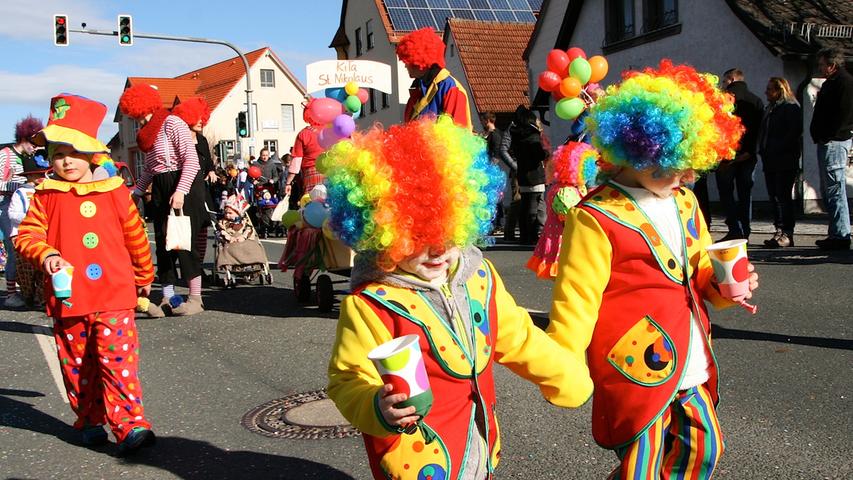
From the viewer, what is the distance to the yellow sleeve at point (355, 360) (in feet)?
7.11

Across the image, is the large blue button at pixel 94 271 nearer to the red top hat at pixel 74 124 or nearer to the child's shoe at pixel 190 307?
the red top hat at pixel 74 124

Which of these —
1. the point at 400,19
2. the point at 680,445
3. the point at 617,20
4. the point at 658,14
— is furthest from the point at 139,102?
the point at 400,19

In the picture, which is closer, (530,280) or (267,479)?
(267,479)

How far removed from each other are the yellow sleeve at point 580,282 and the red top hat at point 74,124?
279 centimetres

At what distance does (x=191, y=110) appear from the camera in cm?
823

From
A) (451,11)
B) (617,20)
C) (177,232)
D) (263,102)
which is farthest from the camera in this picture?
(263,102)

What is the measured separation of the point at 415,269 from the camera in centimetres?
241

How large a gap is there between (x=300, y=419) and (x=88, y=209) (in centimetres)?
159

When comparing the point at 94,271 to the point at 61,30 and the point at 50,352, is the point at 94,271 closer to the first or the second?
the point at 50,352

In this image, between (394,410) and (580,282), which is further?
(580,282)

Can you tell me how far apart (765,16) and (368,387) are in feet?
55.0

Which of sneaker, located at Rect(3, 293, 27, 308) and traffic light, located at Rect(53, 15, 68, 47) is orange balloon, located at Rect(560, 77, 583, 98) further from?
traffic light, located at Rect(53, 15, 68, 47)

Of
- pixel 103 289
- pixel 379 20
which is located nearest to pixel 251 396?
pixel 103 289

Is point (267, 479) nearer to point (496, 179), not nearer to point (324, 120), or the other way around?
point (496, 179)
